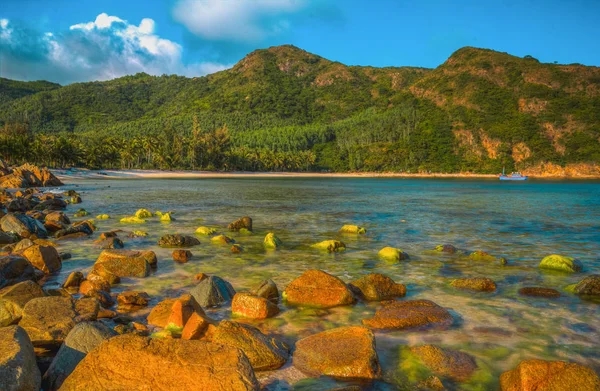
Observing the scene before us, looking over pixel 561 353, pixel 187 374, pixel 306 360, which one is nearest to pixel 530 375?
pixel 561 353

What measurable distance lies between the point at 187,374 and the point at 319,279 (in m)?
5.73

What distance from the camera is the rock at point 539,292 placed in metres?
10.7

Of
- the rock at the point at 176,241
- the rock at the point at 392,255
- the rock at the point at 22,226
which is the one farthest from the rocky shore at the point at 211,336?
the rock at the point at 22,226

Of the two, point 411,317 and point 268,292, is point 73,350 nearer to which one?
point 268,292

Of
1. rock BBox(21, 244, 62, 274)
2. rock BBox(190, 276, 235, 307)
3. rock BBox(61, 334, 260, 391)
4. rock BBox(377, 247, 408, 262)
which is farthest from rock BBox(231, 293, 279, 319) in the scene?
rock BBox(377, 247, 408, 262)

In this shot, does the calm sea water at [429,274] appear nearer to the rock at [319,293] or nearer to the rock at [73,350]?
the rock at [319,293]

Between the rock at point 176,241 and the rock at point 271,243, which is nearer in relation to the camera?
the rock at point 176,241

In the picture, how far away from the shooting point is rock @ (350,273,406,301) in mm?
10016

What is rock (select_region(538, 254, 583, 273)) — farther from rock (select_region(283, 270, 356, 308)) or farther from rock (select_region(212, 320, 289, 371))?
rock (select_region(212, 320, 289, 371))

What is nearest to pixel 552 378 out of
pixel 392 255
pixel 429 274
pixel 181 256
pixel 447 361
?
Result: pixel 447 361

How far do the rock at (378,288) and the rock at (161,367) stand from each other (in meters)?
5.81

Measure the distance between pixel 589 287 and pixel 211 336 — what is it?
34.0 feet

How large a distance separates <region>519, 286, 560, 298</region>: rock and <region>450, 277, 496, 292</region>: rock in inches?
30.2

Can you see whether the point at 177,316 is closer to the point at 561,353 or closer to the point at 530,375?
the point at 530,375
